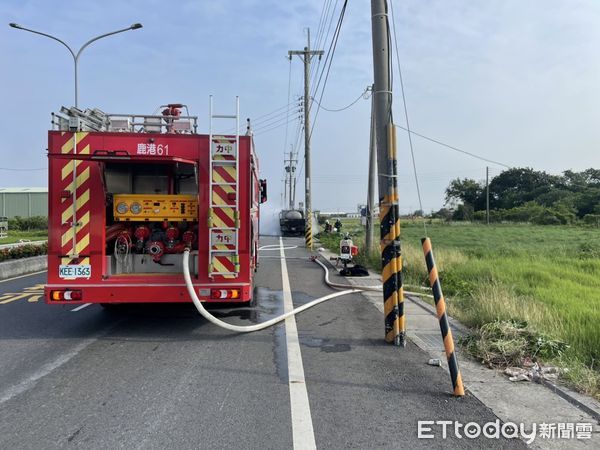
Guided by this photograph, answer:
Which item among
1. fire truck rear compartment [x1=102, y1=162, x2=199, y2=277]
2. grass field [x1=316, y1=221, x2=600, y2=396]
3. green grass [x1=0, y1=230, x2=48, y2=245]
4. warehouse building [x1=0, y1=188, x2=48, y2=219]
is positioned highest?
warehouse building [x1=0, y1=188, x2=48, y2=219]

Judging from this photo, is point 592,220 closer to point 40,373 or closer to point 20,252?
point 20,252

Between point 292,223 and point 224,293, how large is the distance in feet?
108

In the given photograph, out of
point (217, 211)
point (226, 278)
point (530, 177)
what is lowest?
point (226, 278)

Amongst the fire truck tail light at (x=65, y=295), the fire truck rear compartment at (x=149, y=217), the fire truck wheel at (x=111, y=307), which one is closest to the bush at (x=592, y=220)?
the fire truck wheel at (x=111, y=307)

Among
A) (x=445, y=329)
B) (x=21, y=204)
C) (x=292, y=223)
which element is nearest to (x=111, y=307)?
(x=445, y=329)

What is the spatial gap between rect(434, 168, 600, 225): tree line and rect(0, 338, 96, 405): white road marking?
70.7 meters

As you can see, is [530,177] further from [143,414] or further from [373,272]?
[143,414]

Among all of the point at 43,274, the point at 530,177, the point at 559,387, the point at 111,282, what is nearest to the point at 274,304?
the point at 111,282

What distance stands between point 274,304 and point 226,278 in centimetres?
285

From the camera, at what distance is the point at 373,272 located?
1501cm

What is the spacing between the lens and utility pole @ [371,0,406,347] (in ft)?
20.9

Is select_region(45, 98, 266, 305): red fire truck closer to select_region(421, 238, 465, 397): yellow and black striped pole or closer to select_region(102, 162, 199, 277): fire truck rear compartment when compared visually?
select_region(102, 162, 199, 277): fire truck rear compartment

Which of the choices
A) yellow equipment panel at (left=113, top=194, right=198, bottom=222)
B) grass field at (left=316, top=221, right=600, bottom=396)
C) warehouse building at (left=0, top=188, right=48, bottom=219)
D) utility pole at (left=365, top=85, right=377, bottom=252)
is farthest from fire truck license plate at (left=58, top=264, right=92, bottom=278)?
warehouse building at (left=0, top=188, right=48, bottom=219)

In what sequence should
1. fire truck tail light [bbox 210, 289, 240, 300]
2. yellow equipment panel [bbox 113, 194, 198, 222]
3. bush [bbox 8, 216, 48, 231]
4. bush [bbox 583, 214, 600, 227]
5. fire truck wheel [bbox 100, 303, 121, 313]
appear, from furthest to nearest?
1. bush [bbox 583, 214, 600, 227]
2. bush [bbox 8, 216, 48, 231]
3. fire truck wheel [bbox 100, 303, 121, 313]
4. yellow equipment panel [bbox 113, 194, 198, 222]
5. fire truck tail light [bbox 210, 289, 240, 300]
